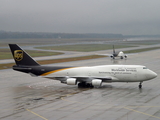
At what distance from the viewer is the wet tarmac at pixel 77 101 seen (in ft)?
84.0

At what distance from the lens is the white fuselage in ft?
133

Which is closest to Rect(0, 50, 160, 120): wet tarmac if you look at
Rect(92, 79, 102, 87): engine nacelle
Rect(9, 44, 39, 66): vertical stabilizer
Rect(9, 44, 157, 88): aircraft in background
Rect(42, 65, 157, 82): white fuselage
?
Rect(92, 79, 102, 87): engine nacelle

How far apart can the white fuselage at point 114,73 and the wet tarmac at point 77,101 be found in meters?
1.72

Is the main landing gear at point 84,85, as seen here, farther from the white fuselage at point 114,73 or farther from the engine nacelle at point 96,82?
the engine nacelle at point 96,82

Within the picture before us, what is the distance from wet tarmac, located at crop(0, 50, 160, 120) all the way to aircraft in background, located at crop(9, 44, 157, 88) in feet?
4.81

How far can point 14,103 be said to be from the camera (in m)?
31.9

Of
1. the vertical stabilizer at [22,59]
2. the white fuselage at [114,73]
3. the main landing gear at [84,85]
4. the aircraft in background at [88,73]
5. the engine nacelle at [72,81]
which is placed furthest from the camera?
the vertical stabilizer at [22,59]

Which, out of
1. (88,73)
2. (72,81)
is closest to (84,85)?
(88,73)

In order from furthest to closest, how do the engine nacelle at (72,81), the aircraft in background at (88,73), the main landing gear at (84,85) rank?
the main landing gear at (84,85)
the engine nacelle at (72,81)
the aircraft in background at (88,73)

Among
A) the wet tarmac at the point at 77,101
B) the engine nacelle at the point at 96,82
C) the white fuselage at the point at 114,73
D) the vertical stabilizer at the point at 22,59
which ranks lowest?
the wet tarmac at the point at 77,101

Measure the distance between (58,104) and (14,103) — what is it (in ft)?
19.1

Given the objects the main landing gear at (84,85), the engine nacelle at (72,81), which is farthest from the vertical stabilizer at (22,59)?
the main landing gear at (84,85)

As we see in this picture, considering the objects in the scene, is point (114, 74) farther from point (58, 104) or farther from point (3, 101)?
point (3, 101)

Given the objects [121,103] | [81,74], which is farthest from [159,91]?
[81,74]
